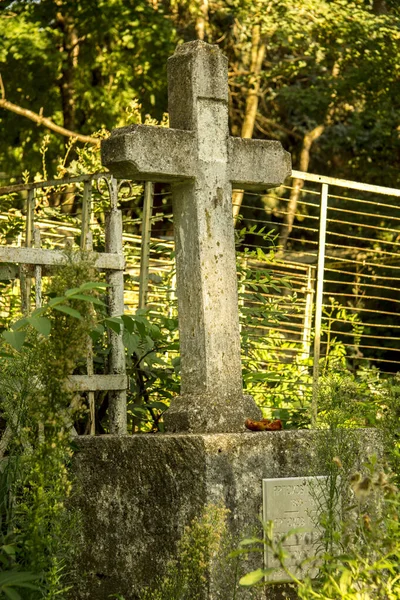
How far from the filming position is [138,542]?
13.4 feet

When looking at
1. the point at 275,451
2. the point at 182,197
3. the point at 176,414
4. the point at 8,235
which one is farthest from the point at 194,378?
the point at 8,235

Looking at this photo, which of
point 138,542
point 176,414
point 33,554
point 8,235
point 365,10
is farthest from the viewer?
point 365,10

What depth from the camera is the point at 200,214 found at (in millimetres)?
4449

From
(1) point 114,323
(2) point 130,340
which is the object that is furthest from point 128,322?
(2) point 130,340

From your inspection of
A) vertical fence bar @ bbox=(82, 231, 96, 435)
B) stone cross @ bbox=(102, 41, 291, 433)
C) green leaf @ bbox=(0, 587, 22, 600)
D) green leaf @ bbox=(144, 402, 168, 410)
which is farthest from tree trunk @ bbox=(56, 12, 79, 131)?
green leaf @ bbox=(0, 587, 22, 600)

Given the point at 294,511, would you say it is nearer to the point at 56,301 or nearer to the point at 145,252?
the point at 56,301

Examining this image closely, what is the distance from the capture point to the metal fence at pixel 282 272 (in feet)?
21.0

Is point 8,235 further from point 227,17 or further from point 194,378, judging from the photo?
point 227,17

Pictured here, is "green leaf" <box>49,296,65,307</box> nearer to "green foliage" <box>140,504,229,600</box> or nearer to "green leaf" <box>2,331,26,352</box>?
"green leaf" <box>2,331,26,352</box>

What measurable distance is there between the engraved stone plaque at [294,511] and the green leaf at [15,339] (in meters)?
1.10

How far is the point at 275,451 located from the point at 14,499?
3.38 ft

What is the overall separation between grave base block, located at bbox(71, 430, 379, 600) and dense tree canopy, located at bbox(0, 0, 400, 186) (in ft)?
42.7

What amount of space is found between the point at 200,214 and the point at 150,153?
33cm

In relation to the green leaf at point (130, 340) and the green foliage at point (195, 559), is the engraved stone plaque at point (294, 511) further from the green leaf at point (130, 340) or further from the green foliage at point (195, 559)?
the green leaf at point (130, 340)
